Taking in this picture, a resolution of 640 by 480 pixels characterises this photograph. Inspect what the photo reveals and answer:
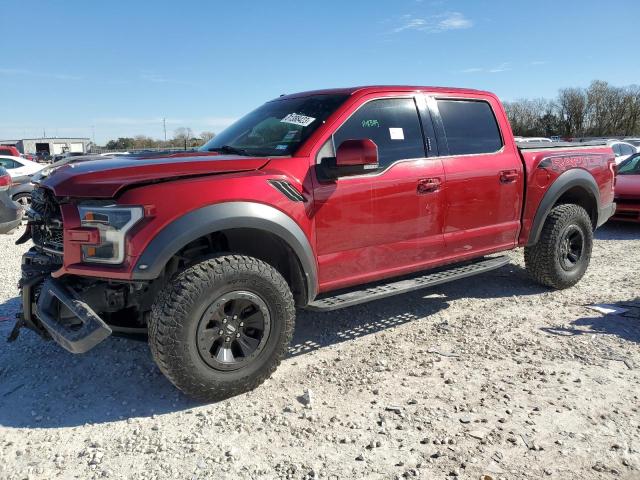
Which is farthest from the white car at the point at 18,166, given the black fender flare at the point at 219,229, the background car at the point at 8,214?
the black fender flare at the point at 219,229

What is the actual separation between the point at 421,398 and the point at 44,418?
225cm

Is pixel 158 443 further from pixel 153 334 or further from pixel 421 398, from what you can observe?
pixel 421 398

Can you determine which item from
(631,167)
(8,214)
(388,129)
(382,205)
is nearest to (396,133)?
(388,129)

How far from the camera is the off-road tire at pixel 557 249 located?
5176 millimetres

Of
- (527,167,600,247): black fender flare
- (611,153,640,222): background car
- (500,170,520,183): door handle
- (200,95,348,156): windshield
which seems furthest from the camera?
(611,153,640,222): background car

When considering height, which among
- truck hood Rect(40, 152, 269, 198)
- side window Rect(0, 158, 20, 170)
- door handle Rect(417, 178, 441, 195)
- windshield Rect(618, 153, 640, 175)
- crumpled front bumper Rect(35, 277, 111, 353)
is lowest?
crumpled front bumper Rect(35, 277, 111, 353)

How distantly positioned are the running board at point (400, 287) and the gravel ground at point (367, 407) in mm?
448

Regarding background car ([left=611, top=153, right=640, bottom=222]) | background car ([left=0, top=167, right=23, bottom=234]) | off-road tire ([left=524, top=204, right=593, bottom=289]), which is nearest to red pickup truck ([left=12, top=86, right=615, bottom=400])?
off-road tire ([left=524, top=204, right=593, bottom=289])

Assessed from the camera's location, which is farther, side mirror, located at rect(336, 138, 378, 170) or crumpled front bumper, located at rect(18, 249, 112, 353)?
side mirror, located at rect(336, 138, 378, 170)

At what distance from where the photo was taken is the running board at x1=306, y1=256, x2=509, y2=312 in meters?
3.61

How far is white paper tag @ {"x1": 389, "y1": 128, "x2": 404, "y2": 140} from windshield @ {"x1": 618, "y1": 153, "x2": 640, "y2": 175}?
25.4 ft

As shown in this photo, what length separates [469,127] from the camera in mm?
4617

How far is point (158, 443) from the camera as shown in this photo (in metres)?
2.79

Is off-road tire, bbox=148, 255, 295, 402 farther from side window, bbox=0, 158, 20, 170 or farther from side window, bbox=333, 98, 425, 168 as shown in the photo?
side window, bbox=0, 158, 20, 170
